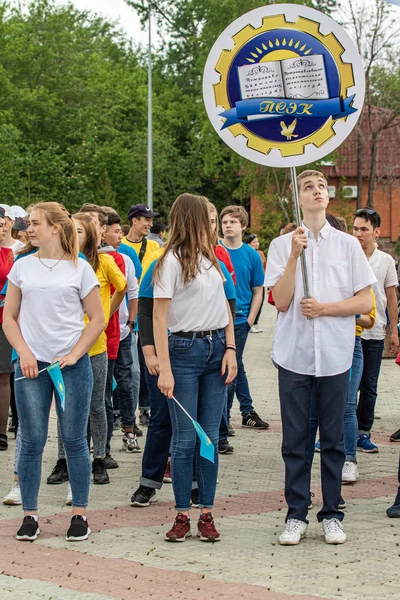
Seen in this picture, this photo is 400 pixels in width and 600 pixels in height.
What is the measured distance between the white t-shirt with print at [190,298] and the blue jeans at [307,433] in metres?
0.55

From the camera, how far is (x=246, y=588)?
5.11m

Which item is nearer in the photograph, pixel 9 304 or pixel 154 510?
pixel 9 304

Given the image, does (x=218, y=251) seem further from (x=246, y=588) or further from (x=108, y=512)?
(x=246, y=588)

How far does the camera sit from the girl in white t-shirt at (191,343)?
20.0ft

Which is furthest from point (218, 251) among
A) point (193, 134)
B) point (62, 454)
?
point (193, 134)

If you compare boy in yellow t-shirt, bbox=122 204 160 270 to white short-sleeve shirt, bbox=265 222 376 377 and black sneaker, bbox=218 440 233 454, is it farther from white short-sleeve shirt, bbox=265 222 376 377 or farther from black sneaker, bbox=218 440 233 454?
white short-sleeve shirt, bbox=265 222 376 377

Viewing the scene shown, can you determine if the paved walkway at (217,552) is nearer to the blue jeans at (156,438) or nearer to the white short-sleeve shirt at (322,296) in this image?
the blue jeans at (156,438)

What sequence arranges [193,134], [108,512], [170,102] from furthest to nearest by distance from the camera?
[170,102] → [193,134] → [108,512]

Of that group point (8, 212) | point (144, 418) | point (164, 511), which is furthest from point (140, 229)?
point (164, 511)

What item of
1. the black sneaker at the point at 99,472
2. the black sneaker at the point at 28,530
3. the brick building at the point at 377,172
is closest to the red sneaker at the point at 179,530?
the black sneaker at the point at 28,530

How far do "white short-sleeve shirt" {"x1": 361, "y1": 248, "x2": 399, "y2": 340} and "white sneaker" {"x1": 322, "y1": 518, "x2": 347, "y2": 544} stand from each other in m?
3.00

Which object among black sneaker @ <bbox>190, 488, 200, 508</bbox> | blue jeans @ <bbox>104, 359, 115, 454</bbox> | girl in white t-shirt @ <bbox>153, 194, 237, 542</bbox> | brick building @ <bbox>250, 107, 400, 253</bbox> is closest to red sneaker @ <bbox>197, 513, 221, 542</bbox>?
girl in white t-shirt @ <bbox>153, 194, 237, 542</bbox>

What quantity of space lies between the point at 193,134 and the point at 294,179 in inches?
2193

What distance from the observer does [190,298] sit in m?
6.14
